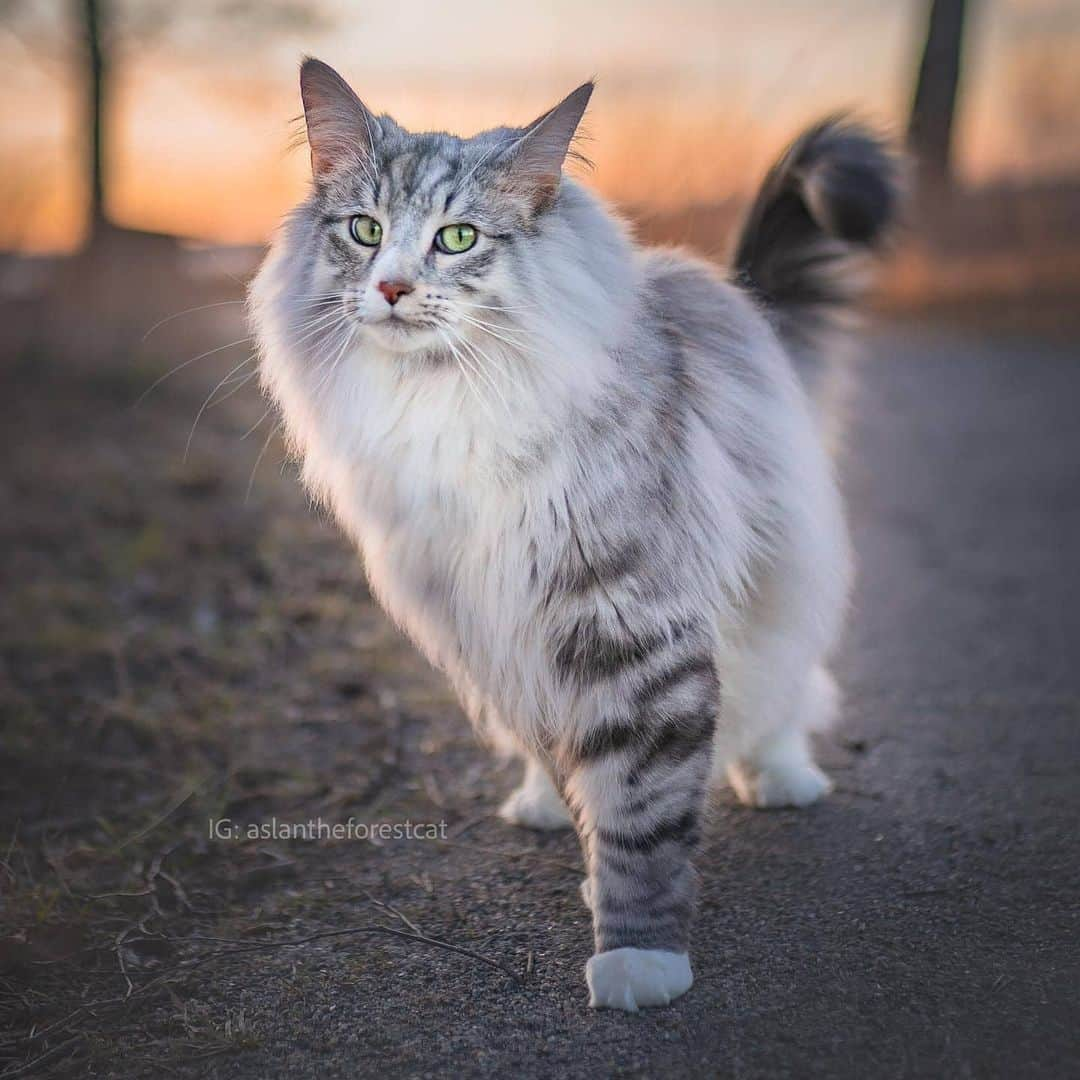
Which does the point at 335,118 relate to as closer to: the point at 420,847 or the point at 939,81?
the point at 420,847

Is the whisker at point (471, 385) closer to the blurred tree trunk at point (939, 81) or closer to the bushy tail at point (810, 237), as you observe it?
the bushy tail at point (810, 237)

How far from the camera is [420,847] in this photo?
242 cm

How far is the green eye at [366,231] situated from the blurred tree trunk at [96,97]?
6.65 m

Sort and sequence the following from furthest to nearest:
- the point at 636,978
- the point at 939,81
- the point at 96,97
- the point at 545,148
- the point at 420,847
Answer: the point at 939,81, the point at 96,97, the point at 420,847, the point at 545,148, the point at 636,978

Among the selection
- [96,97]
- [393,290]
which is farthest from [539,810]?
[96,97]

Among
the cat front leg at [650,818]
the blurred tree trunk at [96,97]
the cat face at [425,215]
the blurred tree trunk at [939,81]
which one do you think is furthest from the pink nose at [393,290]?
the blurred tree trunk at [939,81]

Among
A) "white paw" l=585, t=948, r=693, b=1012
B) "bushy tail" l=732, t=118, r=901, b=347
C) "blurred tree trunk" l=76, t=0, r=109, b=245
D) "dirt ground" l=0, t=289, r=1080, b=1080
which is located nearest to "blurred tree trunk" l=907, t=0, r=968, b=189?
"dirt ground" l=0, t=289, r=1080, b=1080

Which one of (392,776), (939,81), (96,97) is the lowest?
(392,776)

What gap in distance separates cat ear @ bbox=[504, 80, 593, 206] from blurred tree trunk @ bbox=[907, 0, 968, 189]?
830cm

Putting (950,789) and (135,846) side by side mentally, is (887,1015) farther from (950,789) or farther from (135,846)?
(135,846)

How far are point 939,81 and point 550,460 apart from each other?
9.17 meters

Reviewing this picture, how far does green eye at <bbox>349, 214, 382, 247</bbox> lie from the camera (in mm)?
1962

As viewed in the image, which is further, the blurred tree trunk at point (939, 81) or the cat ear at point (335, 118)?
the blurred tree trunk at point (939, 81)

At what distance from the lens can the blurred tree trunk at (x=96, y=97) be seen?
25.0 ft
